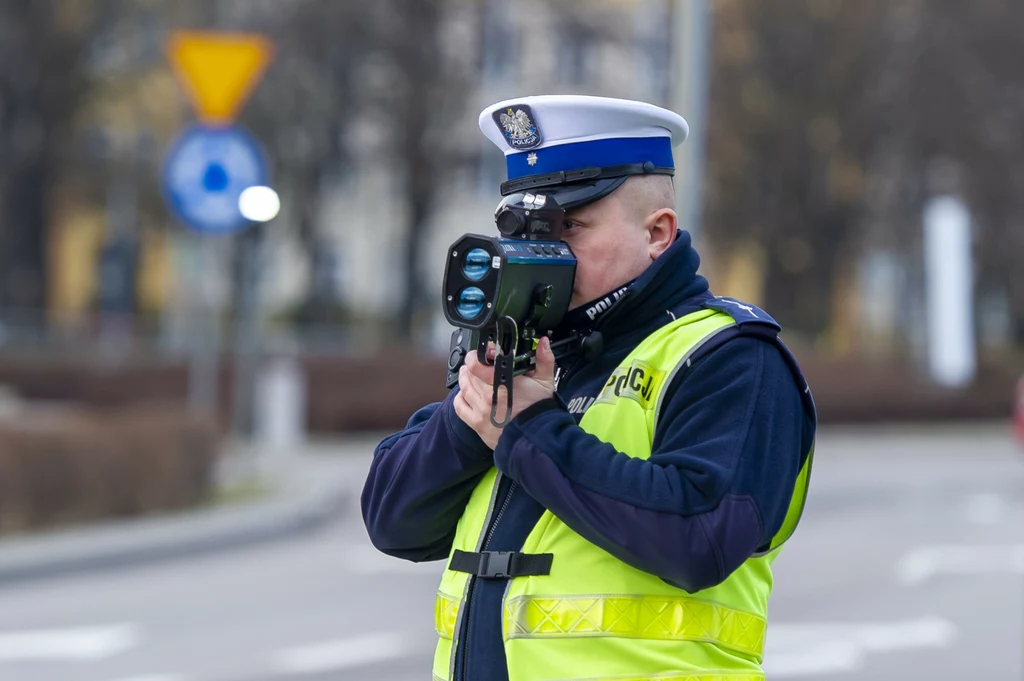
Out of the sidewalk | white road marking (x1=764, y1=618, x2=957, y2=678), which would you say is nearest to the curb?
the sidewalk

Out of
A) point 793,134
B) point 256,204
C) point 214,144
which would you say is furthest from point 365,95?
point 214,144

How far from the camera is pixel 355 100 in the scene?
1217 inches

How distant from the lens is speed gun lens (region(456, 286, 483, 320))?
8.09 ft

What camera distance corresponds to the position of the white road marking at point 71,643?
852 cm

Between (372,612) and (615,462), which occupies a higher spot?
(615,462)

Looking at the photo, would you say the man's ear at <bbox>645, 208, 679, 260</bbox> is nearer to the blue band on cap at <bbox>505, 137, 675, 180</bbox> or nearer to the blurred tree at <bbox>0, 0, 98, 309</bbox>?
the blue band on cap at <bbox>505, 137, 675, 180</bbox>

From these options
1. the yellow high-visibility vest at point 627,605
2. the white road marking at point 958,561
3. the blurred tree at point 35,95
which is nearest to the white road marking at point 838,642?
the white road marking at point 958,561

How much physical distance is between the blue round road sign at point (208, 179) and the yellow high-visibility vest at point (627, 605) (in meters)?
11.2

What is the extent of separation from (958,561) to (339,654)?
600 centimetres

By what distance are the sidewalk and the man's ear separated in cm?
885

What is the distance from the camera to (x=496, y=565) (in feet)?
8.29

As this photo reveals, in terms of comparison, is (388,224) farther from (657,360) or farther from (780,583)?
(657,360)

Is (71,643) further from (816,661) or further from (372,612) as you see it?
(816,661)

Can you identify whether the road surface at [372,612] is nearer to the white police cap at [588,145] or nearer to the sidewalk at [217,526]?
the sidewalk at [217,526]
